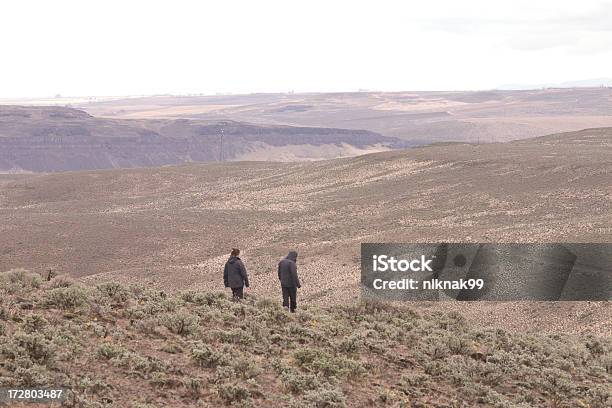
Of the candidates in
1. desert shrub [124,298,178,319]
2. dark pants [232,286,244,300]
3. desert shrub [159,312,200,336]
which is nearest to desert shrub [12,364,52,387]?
desert shrub [159,312,200,336]

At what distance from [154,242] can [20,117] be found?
5634 inches

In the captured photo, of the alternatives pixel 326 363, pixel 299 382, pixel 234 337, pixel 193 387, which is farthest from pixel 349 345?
pixel 193 387

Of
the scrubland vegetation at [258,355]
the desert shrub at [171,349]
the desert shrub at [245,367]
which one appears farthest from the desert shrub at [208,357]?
the desert shrub at [171,349]

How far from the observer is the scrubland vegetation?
10992 millimetres

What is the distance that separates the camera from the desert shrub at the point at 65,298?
13891 millimetres

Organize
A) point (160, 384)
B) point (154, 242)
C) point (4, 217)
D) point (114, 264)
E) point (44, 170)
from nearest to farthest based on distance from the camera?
point (160, 384) → point (114, 264) → point (154, 242) → point (4, 217) → point (44, 170)

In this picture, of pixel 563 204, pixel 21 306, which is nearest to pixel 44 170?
pixel 563 204

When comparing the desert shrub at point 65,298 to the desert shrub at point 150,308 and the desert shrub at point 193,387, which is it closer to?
the desert shrub at point 150,308

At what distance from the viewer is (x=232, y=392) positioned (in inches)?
432

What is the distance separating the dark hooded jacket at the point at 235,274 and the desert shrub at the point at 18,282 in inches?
167

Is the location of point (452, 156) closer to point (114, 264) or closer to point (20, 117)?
point (114, 264)

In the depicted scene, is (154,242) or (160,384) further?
(154,242)

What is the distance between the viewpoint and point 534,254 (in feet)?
98.2

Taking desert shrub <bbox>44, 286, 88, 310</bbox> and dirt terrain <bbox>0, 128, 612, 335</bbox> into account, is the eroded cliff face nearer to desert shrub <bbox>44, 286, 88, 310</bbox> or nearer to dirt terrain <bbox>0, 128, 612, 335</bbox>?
dirt terrain <bbox>0, 128, 612, 335</bbox>
